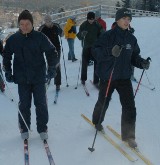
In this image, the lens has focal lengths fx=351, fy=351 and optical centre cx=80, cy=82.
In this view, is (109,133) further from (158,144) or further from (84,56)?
(84,56)

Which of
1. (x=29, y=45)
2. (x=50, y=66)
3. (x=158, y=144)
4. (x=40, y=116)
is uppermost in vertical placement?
(x=29, y=45)

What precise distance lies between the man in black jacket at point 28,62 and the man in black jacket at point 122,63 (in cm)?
72

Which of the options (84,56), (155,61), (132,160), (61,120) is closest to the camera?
(132,160)

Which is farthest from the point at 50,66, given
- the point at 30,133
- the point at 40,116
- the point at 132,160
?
the point at 132,160

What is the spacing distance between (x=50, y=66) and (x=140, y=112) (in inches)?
100

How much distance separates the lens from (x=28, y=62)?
4.93 meters

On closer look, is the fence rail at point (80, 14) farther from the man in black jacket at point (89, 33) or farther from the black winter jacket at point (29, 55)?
the black winter jacket at point (29, 55)

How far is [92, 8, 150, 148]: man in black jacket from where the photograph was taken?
4.77 meters

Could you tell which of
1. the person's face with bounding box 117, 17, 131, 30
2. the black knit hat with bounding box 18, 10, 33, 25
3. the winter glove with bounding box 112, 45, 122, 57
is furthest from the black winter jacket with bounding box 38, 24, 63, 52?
the winter glove with bounding box 112, 45, 122, 57

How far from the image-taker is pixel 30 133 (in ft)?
18.5

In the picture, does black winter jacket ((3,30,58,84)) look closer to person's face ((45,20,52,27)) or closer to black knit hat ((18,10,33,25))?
black knit hat ((18,10,33,25))

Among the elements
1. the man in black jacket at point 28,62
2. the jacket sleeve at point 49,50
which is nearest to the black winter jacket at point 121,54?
the jacket sleeve at point 49,50

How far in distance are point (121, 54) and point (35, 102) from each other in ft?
4.78

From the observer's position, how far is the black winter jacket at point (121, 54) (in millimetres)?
4781
